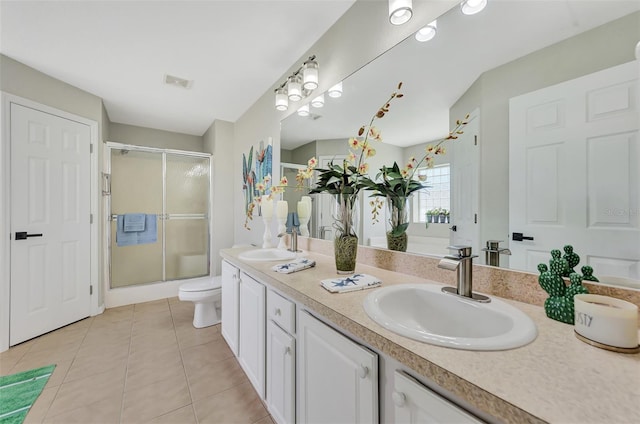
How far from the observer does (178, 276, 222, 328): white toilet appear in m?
2.41

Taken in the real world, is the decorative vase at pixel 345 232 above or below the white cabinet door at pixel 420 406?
above

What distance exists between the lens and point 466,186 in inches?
42.4

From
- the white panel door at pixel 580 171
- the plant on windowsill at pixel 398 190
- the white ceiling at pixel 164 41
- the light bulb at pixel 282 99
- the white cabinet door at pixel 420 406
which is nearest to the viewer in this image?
the white cabinet door at pixel 420 406

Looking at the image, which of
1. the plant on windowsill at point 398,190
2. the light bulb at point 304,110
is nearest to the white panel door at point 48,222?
the light bulb at point 304,110

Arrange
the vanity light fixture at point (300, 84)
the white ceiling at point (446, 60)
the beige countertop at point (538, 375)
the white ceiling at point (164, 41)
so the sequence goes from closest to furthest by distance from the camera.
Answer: the beige countertop at point (538, 375), the white ceiling at point (446, 60), the white ceiling at point (164, 41), the vanity light fixture at point (300, 84)

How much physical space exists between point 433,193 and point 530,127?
436mm

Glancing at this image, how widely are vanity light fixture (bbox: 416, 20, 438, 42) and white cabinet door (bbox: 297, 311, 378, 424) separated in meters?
1.31

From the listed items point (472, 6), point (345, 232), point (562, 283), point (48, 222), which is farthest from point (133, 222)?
point (562, 283)

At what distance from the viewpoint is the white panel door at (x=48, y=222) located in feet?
7.06

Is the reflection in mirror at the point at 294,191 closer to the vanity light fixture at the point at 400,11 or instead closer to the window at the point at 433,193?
the window at the point at 433,193

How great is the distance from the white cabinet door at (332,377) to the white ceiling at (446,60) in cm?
96

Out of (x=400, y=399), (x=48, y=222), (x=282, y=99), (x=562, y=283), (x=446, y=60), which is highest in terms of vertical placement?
(x=282, y=99)

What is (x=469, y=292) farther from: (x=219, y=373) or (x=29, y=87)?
(x=29, y=87)

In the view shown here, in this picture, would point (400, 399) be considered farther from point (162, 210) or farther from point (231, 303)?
point (162, 210)
